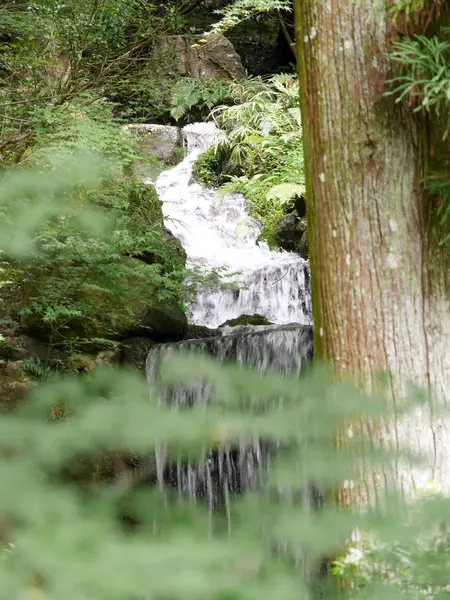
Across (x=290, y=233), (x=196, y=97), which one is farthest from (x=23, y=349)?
(x=196, y=97)

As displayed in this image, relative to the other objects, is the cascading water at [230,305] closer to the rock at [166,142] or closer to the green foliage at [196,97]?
the rock at [166,142]

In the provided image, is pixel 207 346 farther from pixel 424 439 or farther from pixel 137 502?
pixel 137 502

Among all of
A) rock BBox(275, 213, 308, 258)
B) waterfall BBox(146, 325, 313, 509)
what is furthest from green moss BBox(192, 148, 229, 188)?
waterfall BBox(146, 325, 313, 509)

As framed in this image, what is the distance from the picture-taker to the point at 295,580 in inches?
30.4

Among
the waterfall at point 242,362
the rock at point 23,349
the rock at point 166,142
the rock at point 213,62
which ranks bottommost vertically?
the waterfall at point 242,362

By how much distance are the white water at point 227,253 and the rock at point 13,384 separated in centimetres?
251

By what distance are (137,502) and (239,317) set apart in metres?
7.52

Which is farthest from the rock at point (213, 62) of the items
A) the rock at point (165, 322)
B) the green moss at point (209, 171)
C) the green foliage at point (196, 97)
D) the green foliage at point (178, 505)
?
the green foliage at point (178, 505)

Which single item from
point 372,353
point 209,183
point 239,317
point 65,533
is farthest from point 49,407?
point 209,183

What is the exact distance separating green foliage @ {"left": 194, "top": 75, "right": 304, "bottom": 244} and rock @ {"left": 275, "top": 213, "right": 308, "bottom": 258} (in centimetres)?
24

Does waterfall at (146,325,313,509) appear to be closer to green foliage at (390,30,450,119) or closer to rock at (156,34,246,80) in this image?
green foliage at (390,30,450,119)

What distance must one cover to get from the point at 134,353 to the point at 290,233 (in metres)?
4.70

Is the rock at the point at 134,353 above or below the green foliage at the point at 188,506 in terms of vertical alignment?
below

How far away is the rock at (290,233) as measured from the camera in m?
10.6
